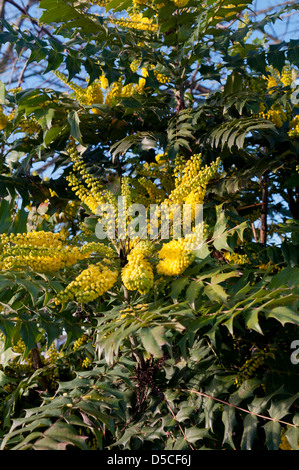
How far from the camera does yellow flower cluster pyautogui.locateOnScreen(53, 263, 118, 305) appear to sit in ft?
4.09

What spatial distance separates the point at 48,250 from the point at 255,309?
59cm

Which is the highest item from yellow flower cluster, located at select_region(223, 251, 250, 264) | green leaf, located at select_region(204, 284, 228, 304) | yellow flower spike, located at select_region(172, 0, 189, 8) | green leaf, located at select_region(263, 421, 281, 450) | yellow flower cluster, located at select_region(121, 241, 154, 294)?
yellow flower spike, located at select_region(172, 0, 189, 8)

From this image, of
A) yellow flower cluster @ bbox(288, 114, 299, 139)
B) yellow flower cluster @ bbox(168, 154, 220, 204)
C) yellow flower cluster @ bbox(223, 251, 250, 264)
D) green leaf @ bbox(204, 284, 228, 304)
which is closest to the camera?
green leaf @ bbox(204, 284, 228, 304)

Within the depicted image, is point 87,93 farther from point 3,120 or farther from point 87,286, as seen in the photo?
point 87,286

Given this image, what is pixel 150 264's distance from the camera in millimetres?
1401

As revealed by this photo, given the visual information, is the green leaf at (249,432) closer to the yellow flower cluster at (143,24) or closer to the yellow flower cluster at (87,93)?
the yellow flower cluster at (87,93)

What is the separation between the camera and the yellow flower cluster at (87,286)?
1.25 m

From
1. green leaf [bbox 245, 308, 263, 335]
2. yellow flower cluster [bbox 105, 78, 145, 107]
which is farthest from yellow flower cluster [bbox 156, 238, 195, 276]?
yellow flower cluster [bbox 105, 78, 145, 107]

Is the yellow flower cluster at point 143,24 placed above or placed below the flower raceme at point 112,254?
above

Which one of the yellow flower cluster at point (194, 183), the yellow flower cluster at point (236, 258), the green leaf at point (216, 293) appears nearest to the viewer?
the green leaf at point (216, 293)

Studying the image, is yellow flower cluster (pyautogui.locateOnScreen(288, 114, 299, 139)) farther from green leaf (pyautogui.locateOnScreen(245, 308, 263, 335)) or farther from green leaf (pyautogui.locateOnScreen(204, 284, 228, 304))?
green leaf (pyautogui.locateOnScreen(245, 308, 263, 335))

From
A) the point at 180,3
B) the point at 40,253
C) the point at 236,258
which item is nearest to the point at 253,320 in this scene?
the point at 40,253

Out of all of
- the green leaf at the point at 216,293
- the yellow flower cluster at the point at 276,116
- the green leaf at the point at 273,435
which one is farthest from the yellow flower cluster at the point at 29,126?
the green leaf at the point at 273,435
